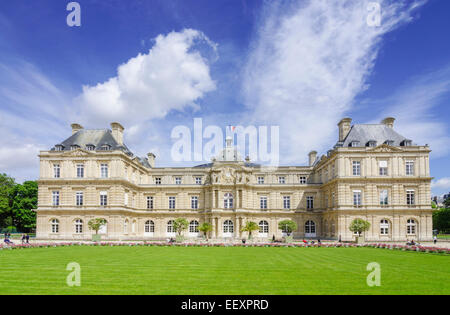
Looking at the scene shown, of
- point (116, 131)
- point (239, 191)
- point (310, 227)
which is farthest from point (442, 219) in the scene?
point (116, 131)

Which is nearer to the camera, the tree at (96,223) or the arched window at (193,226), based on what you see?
the tree at (96,223)

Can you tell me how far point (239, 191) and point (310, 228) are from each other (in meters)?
12.5

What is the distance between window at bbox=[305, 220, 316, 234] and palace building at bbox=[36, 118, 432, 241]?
6.0 inches

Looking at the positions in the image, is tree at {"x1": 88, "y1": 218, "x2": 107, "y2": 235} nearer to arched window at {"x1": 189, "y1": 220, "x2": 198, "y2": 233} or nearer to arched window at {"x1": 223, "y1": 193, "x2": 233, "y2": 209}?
arched window at {"x1": 189, "y1": 220, "x2": 198, "y2": 233}

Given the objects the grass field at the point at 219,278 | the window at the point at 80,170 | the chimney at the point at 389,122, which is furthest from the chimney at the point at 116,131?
the chimney at the point at 389,122

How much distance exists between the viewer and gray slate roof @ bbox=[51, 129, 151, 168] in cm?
4767

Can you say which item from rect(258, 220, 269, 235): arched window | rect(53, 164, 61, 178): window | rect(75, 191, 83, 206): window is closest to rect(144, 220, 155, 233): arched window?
rect(75, 191, 83, 206): window

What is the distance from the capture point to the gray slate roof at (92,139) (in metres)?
47.7

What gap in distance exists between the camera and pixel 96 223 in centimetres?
4200

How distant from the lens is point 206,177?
56594 millimetres

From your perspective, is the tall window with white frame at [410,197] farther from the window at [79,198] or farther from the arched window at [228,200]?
the window at [79,198]

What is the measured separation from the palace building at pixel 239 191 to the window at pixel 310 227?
15cm

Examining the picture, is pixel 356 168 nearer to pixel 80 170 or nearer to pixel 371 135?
pixel 371 135
